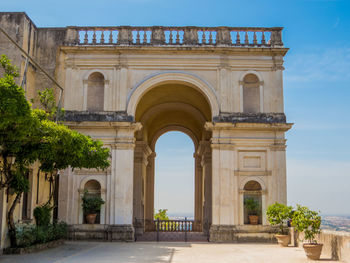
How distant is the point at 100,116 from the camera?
23.2 m

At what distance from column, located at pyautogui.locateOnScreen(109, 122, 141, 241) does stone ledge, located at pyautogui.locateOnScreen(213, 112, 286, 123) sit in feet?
14.9

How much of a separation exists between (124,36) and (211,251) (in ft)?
40.6

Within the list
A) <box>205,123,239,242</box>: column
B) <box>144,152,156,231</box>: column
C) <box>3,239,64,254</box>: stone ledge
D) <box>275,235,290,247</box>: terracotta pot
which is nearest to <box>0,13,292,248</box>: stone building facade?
<box>205,123,239,242</box>: column

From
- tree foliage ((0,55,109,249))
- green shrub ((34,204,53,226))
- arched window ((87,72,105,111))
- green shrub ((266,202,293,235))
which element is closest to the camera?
tree foliage ((0,55,109,249))

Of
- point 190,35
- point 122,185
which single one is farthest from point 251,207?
point 190,35

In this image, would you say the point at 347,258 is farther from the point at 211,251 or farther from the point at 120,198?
the point at 120,198

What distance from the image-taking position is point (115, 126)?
Answer: 22.9 metres

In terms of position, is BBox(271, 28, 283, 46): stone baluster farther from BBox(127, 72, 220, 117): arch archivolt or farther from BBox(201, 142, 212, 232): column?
BBox(201, 142, 212, 232): column

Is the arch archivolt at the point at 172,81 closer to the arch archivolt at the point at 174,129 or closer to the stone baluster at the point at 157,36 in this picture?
the stone baluster at the point at 157,36

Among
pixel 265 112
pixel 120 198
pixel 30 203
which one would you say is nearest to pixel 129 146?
pixel 120 198

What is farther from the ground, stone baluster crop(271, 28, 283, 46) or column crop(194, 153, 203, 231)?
stone baluster crop(271, 28, 283, 46)

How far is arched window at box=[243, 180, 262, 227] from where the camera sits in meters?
22.9

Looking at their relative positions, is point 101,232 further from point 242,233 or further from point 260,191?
point 260,191

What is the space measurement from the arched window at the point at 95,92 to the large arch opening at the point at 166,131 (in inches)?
101
